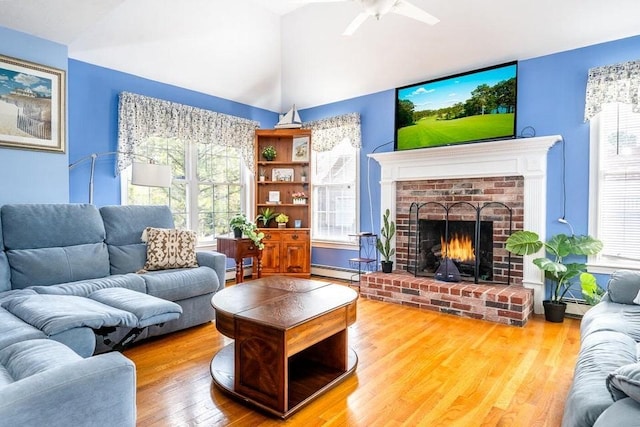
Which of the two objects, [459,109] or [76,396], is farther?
[459,109]

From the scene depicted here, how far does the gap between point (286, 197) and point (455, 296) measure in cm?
297

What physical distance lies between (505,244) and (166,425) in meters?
3.59

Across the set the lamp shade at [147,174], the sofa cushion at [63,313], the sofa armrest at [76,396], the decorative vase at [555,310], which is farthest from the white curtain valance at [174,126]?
the decorative vase at [555,310]

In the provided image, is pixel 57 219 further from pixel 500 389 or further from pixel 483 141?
pixel 483 141

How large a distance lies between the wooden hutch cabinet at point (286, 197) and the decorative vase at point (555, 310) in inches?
120

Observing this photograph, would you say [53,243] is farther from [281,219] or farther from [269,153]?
[269,153]

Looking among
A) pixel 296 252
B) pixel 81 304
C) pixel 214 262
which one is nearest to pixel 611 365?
pixel 81 304

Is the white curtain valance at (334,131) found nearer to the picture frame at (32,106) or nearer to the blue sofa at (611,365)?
the picture frame at (32,106)

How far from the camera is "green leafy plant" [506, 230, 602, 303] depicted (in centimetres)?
341

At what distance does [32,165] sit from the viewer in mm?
3295

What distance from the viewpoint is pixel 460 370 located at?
8.27 feet

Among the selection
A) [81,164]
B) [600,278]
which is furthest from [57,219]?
[600,278]

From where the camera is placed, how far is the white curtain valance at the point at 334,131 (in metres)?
5.21

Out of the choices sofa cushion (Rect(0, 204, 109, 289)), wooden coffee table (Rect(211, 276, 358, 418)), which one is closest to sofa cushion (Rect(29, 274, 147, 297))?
sofa cushion (Rect(0, 204, 109, 289))
